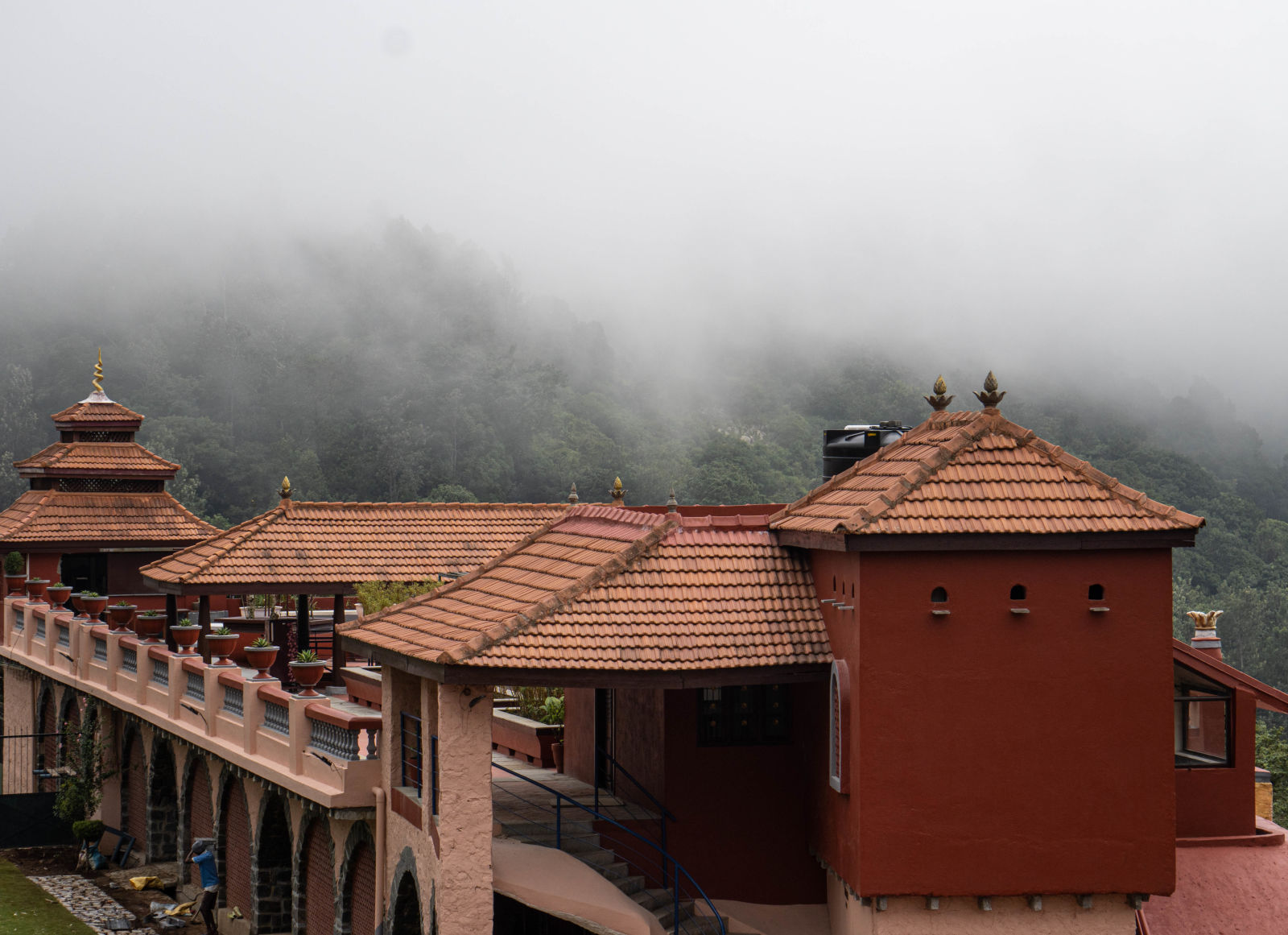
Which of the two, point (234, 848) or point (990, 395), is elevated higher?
point (990, 395)

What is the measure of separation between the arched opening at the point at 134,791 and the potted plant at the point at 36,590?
23.7ft

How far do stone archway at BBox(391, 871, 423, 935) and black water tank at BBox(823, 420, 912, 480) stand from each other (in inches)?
288

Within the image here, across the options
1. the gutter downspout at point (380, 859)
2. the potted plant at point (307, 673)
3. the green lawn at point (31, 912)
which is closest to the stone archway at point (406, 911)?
the gutter downspout at point (380, 859)

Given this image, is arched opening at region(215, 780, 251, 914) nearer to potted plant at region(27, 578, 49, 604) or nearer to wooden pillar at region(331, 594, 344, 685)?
wooden pillar at region(331, 594, 344, 685)

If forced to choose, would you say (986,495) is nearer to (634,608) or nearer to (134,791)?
(634,608)

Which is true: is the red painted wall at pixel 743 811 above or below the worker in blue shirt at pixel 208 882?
above

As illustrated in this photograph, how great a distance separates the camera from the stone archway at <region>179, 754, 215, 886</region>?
22.8 metres

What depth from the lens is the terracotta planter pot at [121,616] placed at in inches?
1031

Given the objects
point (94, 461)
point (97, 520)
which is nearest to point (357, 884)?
point (97, 520)

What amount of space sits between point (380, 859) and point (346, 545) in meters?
9.13

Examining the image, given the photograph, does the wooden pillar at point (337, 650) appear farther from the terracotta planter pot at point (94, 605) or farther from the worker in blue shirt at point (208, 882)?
the terracotta planter pot at point (94, 605)

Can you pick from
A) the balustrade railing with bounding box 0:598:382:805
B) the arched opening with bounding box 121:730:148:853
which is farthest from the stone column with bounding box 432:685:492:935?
the arched opening with bounding box 121:730:148:853

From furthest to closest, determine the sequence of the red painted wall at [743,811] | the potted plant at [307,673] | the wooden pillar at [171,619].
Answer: the wooden pillar at [171,619] < the potted plant at [307,673] < the red painted wall at [743,811]

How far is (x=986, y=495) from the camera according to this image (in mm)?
14625
